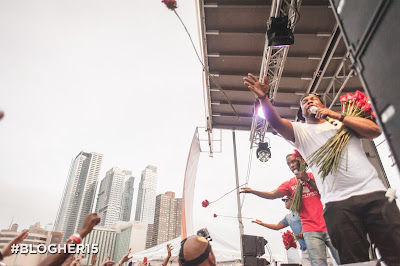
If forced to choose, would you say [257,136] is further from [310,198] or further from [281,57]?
[310,198]

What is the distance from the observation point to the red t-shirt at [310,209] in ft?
8.57

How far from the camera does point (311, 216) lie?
2670mm

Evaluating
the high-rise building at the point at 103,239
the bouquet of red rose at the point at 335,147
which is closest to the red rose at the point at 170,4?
the bouquet of red rose at the point at 335,147

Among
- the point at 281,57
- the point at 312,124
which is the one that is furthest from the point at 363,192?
the point at 281,57

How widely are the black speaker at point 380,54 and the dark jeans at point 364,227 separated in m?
0.72

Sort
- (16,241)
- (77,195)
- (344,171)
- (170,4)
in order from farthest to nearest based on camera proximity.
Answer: (77,195) → (170,4) → (16,241) → (344,171)

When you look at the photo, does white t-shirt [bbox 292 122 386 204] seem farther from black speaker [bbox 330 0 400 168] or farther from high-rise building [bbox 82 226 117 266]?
high-rise building [bbox 82 226 117 266]

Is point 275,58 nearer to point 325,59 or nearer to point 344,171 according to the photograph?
point 325,59

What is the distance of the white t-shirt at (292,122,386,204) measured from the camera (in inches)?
52.8

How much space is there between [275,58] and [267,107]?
4.66 m

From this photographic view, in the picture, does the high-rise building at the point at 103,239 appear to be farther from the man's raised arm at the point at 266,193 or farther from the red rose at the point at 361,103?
the red rose at the point at 361,103

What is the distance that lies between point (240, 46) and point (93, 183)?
85350mm

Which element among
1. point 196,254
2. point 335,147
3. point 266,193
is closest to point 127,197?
point 266,193

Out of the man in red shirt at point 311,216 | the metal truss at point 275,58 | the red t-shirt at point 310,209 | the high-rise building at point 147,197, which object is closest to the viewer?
the man in red shirt at point 311,216
